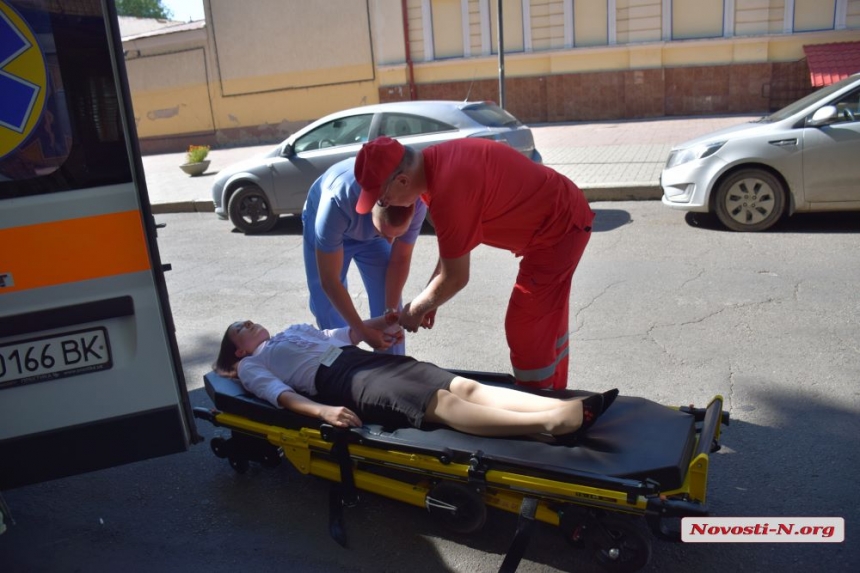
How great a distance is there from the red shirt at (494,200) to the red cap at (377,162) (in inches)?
6.2

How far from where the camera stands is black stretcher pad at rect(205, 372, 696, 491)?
110 inches

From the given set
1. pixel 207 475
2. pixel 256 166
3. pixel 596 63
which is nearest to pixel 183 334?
pixel 207 475

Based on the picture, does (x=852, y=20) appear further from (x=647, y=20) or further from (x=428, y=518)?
(x=428, y=518)

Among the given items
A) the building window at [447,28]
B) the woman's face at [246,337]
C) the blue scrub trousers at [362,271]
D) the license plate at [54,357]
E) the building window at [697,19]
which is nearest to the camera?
the license plate at [54,357]

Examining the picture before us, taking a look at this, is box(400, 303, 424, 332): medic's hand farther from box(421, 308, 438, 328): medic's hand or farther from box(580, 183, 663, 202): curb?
box(580, 183, 663, 202): curb

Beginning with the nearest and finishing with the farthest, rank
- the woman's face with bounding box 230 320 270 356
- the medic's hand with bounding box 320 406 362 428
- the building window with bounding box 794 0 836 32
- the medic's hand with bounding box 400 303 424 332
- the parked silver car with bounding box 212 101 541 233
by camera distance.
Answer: the medic's hand with bounding box 320 406 362 428
the medic's hand with bounding box 400 303 424 332
the woman's face with bounding box 230 320 270 356
the parked silver car with bounding box 212 101 541 233
the building window with bounding box 794 0 836 32

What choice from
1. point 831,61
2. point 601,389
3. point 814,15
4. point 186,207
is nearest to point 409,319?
point 601,389

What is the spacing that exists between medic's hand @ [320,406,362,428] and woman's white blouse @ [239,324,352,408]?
29 cm

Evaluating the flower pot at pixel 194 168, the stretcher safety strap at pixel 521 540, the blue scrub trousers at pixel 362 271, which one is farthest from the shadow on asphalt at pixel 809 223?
the flower pot at pixel 194 168

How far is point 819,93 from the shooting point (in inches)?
305

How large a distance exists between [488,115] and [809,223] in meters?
3.81

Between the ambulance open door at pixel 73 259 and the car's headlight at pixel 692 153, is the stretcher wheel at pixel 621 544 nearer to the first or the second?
the ambulance open door at pixel 73 259

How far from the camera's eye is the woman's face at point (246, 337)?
3.89 m

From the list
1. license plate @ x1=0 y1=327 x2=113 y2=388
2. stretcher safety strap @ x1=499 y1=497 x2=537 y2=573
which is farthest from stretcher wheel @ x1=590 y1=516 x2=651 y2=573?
license plate @ x1=0 y1=327 x2=113 y2=388
